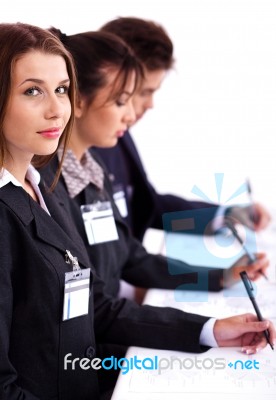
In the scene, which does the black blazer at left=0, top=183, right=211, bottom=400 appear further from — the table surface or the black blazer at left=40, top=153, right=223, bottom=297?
the black blazer at left=40, top=153, right=223, bottom=297

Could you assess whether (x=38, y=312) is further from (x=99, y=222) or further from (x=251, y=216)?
(x=251, y=216)

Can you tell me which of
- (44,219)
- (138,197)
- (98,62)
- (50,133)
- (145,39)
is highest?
(145,39)

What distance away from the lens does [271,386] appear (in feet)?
3.85

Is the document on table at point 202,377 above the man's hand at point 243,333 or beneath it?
beneath

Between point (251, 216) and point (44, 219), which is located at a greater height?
point (44, 219)

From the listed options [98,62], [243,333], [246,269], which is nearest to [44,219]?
[243,333]

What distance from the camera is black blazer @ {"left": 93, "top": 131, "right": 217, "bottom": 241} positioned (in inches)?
91.7

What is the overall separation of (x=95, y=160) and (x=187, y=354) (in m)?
0.82

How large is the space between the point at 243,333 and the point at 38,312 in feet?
1.60

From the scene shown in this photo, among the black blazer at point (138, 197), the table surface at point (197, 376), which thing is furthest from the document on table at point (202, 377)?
the black blazer at point (138, 197)

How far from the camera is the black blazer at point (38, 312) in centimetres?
110

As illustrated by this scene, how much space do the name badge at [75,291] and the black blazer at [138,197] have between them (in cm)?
105

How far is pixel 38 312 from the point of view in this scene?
3.80 ft

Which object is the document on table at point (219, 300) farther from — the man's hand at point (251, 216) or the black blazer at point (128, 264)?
the man's hand at point (251, 216)
